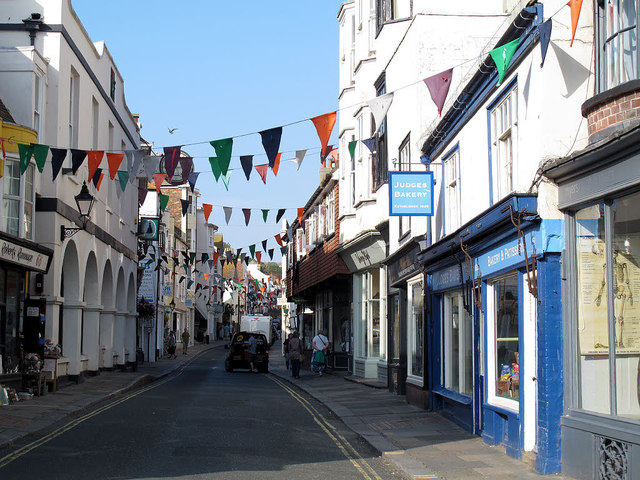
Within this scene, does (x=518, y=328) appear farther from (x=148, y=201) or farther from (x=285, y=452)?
(x=148, y=201)

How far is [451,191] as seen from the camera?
623 inches

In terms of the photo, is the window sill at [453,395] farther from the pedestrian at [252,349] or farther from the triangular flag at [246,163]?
the pedestrian at [252,349]

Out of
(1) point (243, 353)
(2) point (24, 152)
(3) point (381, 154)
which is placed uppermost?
(3) point (381, 154)

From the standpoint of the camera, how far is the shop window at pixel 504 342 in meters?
11.5

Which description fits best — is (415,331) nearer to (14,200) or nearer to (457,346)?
(457,346)

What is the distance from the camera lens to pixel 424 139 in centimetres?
1738

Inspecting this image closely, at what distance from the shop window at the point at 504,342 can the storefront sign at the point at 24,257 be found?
Answer: 1081cm

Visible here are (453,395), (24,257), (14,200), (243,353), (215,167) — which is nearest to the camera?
(453,395)

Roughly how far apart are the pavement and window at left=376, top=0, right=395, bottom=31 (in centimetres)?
986

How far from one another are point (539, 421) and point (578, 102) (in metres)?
3.89

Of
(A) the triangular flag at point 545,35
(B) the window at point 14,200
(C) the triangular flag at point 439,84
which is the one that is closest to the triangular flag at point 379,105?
(C) the triangular flag at point 439,84

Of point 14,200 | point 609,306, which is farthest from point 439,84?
point 14,200

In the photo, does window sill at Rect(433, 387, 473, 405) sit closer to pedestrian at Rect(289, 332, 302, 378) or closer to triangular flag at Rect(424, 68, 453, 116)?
triangular flag at Rect(424, 68, 453, 116)

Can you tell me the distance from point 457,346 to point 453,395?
94cm
